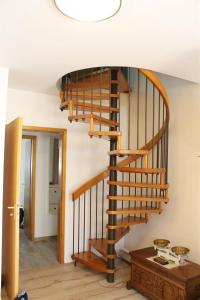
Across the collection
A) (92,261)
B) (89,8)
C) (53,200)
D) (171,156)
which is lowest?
(92,261)

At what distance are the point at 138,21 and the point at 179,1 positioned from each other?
30 centimetres

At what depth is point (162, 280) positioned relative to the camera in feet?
8.71

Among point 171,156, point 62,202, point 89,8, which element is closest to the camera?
point 89,8

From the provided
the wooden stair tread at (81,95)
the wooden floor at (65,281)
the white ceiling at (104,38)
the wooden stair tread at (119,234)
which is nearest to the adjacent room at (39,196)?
the wooden floor at (65,281)

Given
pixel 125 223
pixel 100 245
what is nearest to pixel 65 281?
pixel 100 245

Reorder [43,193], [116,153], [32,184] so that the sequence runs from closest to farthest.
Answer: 1. [116,153]
2. [32,184]
3. [43,193]

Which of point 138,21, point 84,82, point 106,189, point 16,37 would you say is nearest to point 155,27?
point 138,21

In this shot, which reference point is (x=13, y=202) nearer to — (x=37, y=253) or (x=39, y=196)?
(x=37, y=253)

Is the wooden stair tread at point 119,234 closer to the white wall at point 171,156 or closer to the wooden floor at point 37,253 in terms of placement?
the white wall at point 171,156

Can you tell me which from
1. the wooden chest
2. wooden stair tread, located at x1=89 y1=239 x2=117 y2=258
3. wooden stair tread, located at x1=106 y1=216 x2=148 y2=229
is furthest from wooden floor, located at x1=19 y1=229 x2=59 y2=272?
the wooden chest

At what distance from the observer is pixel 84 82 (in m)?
3.27

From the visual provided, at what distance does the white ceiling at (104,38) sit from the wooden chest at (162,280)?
2.03 metres

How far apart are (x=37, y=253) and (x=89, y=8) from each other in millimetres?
3763

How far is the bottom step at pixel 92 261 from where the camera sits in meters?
3.27
